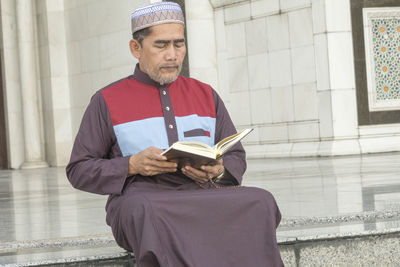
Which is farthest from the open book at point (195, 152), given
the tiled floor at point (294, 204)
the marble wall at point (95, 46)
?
the marble wall at point (95, 46)

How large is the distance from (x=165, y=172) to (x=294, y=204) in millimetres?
2508

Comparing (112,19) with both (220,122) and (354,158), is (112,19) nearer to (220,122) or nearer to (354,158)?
(354,158)

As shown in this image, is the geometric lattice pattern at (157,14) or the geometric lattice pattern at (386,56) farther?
the geometric lattice pattern at (386,56)

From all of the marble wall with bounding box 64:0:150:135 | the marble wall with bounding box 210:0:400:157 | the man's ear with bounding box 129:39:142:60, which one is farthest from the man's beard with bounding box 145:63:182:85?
the marble wall with bounding box 64:0:150:135

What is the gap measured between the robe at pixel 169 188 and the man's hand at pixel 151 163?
0.28 ft

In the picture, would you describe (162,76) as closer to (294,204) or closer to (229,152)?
(229,152)

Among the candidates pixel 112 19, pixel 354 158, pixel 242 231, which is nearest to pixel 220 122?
pixel 242 231

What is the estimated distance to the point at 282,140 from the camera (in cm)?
1402

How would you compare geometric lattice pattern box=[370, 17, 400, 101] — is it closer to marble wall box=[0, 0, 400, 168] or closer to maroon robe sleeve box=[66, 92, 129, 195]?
marble wall box=[0, 0, 400, 168]

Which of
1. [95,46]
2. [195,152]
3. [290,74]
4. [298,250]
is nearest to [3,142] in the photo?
[95,46]

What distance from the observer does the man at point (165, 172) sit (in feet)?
11.8

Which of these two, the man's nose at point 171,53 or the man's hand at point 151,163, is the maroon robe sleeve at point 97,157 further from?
the man's nose at point 171,53

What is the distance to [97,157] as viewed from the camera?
4.08 metres

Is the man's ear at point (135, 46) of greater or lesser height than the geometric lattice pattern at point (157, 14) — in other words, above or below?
below
